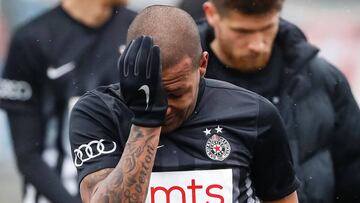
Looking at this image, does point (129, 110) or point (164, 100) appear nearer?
point (164, 100)

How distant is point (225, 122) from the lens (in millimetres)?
3467

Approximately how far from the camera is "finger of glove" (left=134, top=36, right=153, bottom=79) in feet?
9.64

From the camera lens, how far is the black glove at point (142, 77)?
9.67ft

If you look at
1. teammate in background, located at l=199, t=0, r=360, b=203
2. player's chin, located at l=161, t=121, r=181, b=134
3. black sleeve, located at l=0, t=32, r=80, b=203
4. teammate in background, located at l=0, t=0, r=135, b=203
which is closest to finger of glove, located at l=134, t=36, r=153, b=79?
player's chin, located at l=161, t=121, r=181, b=134

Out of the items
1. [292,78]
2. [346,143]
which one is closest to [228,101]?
[292,78]

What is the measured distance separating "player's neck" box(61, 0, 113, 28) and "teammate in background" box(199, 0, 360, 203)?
1.92 feet

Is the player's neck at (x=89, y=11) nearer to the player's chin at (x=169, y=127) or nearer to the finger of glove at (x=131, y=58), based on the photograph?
the player's chin at (x=169, y=127)

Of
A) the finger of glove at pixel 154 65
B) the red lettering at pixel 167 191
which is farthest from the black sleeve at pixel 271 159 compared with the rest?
the finger of glove at pixel 154 65

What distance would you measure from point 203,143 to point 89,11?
2010 mm

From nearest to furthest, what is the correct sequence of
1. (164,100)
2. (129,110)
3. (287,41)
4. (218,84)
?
(164,100) < (129,110) < (218,84) < (287,41)

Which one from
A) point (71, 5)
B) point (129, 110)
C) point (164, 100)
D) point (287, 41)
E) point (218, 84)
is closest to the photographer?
point (164, 100)

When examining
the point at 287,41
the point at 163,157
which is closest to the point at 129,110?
the point at 163,157

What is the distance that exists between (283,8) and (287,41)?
0.35 m

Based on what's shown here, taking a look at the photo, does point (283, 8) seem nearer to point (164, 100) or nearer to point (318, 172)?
point (318, 172)
